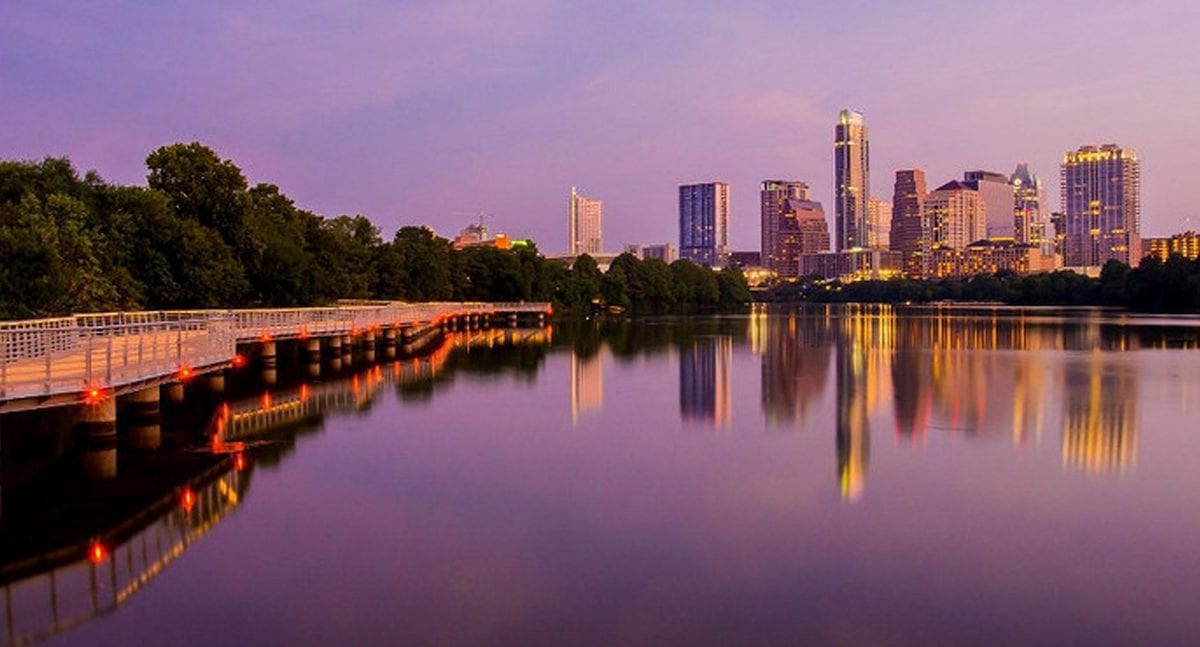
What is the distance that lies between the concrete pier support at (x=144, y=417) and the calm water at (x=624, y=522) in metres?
0.77

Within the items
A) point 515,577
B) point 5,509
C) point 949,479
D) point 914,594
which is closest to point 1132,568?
point 914,594

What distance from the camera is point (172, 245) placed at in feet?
144

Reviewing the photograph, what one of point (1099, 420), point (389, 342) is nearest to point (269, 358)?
point (389, 342)

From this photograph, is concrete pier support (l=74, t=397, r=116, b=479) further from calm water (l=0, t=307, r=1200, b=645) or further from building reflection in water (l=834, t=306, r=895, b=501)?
building reflection in water (l=834, t=306, r=895, b=501)

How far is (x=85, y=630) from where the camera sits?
11891 mm

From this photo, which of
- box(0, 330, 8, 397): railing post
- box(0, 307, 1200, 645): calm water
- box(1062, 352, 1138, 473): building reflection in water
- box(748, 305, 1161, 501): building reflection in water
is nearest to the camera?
box(0, 307, 1200, 645): calm water

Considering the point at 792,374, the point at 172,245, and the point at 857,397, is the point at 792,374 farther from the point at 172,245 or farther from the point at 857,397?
the point at 172,245

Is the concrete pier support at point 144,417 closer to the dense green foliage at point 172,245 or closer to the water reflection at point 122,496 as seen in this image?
the water reflection at point 122,496

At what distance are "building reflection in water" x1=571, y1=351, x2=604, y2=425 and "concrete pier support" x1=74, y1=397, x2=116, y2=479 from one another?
11.7 metres

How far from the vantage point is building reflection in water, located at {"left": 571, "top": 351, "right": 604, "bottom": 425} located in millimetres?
31797

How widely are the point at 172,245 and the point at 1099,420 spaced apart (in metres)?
35.0

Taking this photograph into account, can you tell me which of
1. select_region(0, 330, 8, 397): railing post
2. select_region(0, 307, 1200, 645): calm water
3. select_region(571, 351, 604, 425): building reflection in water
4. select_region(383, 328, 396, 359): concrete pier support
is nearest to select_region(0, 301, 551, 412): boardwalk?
select_region(0, 330, 8, 397): railing post

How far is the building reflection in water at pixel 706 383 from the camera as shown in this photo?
30.2 metres

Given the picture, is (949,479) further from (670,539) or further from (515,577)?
(515,577)
